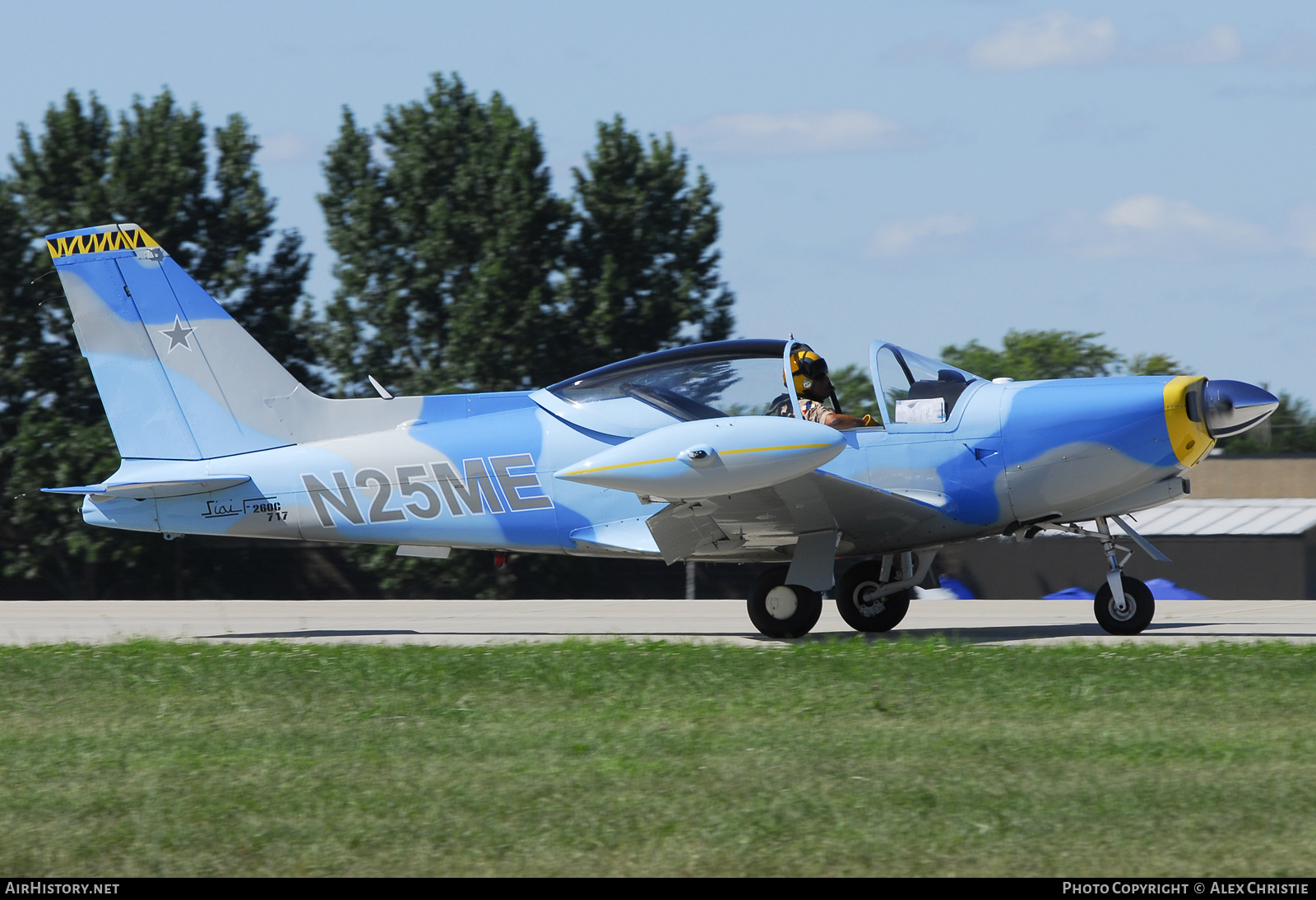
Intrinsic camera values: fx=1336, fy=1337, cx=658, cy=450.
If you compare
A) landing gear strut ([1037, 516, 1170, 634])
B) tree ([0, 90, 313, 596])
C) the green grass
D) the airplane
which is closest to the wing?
the airplane

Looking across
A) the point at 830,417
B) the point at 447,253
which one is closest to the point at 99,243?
the point at 830,417

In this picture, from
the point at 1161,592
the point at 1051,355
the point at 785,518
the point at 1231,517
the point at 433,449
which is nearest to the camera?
the point at 785,518

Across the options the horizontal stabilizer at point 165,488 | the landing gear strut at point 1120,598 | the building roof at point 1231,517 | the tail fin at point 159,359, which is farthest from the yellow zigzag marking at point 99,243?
the building roof at point 1231,517

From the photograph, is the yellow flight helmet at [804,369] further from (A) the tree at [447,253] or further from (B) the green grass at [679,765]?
(A) the tree at [447,253]

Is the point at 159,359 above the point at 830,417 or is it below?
above

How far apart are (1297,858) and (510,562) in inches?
778

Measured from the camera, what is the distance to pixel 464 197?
2522 cm

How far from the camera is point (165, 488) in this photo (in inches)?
449

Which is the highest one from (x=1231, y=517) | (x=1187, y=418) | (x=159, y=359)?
(x=159, y=359)

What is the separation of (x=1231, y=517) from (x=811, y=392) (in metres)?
13.8

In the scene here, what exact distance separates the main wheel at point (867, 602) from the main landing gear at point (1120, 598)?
143cm

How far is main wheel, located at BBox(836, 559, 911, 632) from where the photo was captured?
10.9 metres

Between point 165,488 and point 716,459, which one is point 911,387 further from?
point 165,488

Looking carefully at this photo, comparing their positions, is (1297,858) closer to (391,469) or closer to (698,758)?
(698,758)
